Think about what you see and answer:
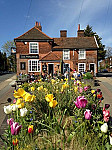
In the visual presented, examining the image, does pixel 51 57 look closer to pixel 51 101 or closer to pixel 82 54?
pixel 82 54

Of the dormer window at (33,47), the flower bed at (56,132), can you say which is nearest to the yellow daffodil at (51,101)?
the flower bed at (56,132)

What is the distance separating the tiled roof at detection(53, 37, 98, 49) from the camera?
2401 centimetres

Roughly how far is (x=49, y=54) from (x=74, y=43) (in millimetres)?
5513

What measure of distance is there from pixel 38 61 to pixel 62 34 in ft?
27.3

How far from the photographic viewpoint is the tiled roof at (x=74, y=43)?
24.0 metres

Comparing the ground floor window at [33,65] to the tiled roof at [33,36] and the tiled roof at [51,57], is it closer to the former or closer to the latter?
the tiled roof at [51,57]

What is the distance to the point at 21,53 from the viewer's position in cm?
2294

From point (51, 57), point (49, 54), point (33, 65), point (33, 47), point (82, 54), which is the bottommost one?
point (33, 65)

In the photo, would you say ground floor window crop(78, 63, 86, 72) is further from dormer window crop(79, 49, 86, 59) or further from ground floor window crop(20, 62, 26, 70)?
ground floor window crop(20, 62, 26, 70)

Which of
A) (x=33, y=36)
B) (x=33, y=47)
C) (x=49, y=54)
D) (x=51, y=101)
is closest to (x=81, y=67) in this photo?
(x=49, y=54)

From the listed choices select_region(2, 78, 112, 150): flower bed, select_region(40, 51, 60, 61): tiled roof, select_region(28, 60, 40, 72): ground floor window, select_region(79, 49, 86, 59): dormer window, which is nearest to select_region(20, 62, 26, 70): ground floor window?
select_region(28, 60, 40, 72): ground floor window

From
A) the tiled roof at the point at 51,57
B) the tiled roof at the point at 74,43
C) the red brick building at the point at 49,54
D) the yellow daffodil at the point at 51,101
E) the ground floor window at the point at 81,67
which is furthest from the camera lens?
the tiled roof at the point at 74,43

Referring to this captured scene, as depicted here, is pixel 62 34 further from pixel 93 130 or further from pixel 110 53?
pixel 110 53

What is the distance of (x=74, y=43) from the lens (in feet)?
81.7
